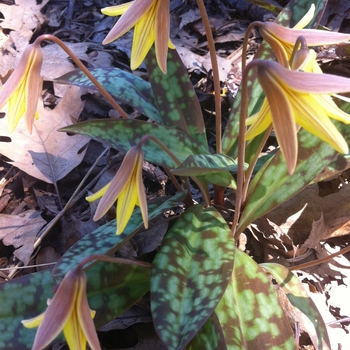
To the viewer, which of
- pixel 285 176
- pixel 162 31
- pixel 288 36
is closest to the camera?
pixel 288 36

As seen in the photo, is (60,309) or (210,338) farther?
(210,338)

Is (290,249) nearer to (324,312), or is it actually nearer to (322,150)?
(324,312)

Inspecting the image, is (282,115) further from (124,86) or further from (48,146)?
(48,146)

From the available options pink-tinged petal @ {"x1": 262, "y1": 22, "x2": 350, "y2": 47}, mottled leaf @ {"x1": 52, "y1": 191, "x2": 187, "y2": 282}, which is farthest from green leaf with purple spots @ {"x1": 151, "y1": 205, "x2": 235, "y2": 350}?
pink-tinged petal @ {"x1": 262, "y1": 22, "x2": 350, "y2": 47}

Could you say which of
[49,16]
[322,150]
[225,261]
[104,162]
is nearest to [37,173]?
[104,162]

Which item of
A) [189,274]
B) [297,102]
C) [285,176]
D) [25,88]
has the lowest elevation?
[189,274]

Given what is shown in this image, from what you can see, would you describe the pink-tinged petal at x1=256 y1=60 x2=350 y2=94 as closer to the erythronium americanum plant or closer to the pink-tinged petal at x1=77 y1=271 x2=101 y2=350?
the erythronium americanum plant

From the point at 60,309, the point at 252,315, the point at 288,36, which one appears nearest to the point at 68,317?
the point at 60,309

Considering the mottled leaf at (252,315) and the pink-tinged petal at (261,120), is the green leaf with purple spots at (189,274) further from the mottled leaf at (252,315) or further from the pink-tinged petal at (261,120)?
the pink-tinged petal at (261,120)
